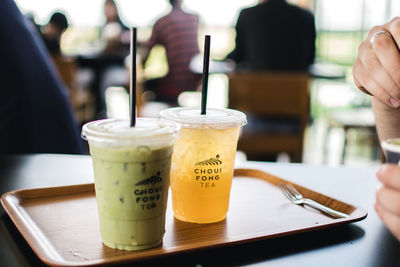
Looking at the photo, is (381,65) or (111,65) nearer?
(381,65)

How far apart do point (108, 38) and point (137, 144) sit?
513cm

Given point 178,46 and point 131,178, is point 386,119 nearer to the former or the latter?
point 131,178

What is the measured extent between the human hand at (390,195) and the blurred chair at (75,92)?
361cm

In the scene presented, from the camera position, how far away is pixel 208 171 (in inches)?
35.2

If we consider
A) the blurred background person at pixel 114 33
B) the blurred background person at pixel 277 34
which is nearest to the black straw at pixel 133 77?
the blurred background person at pixel 277 34

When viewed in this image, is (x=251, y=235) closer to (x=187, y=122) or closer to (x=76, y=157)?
(x=187, y=122)

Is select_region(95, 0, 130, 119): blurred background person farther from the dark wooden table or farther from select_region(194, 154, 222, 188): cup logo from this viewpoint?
select_region(194, 154, 222, 188): cup logo

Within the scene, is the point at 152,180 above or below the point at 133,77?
below

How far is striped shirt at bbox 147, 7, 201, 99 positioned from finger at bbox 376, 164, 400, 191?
3934 mm

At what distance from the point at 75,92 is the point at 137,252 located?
401 cm

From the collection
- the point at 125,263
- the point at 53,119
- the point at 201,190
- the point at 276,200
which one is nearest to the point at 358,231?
the point at 276,200

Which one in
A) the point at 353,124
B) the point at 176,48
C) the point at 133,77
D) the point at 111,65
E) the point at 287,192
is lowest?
the point at 353,124

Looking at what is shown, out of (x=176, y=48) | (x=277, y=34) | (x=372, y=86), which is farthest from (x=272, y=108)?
(x=372, y=86)

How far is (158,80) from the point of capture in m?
4.66
